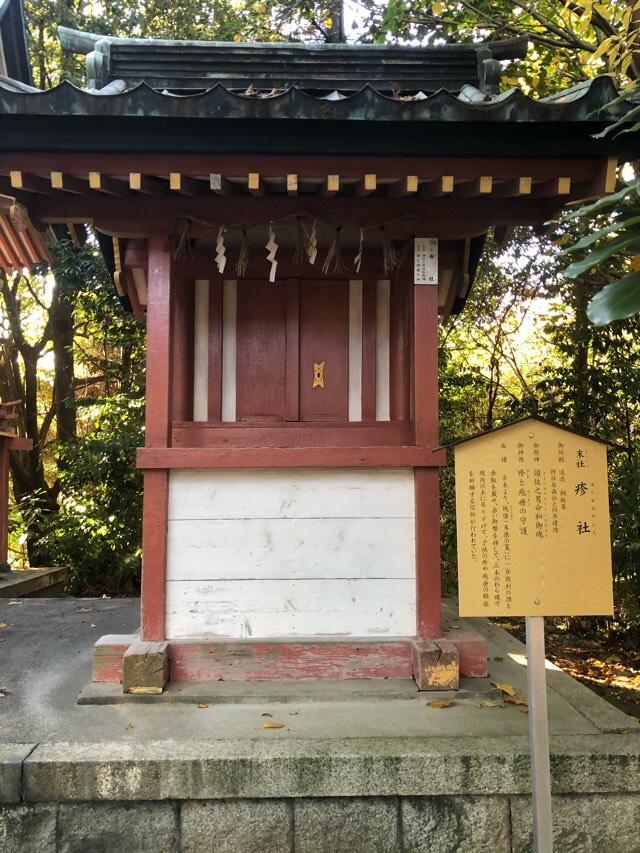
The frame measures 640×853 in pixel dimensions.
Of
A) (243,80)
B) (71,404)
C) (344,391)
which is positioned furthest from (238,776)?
(71,404)

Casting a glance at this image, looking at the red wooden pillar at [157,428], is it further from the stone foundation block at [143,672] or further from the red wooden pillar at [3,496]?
the red wooden pillar at [3,496]

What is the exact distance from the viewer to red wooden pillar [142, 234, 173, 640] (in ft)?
12.4

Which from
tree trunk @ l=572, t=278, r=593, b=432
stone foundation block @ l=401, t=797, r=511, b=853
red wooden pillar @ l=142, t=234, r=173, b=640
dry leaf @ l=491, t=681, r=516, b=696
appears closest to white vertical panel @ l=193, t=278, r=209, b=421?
red wooden pillar @ l=142, t=234, r=173, b=640

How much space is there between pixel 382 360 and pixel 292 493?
120 centimetres

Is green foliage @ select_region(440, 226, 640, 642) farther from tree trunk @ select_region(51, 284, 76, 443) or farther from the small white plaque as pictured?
tree trunk @ select_region(51, 284, 76, 443)

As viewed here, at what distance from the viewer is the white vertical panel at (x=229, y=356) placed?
4.28 metres

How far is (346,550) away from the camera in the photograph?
3879 millimetres

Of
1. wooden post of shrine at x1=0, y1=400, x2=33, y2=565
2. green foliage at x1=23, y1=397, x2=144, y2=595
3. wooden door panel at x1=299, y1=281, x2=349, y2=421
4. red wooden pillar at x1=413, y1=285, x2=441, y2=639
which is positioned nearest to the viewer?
red wooden pillar at x1=413, y1=285, x2=441, y2=639

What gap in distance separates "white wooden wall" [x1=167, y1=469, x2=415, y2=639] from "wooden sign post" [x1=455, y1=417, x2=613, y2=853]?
1475mm

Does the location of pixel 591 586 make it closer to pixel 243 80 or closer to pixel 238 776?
pixel 238 776

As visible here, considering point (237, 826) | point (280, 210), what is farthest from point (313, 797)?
point (280, 210)

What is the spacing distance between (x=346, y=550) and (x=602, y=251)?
247 centimetres

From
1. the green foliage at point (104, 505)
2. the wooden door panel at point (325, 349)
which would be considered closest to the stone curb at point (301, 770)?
the wooden door panel at point (325, 349)

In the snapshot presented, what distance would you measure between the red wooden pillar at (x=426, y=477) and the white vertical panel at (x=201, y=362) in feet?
4.98
